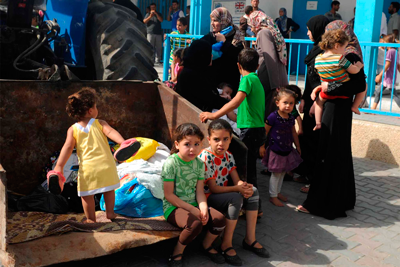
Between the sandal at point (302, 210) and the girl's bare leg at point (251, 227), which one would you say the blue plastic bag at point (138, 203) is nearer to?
the girl's bare leg at point (251, 227)

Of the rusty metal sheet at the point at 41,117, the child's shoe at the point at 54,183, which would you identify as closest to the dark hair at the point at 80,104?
the child's shoe at the point at 54,183

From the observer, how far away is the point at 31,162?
14.5 ft

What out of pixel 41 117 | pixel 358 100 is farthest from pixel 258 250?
pixel 41 117

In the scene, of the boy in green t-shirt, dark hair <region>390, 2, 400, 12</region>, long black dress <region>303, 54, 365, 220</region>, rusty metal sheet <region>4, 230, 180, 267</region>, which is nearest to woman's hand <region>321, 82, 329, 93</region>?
long black dress <region>303, 54, 365, 220</region>

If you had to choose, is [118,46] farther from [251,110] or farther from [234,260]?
[234,260]

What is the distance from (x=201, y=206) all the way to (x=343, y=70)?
189 cm

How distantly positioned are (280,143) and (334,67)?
2.90 feet

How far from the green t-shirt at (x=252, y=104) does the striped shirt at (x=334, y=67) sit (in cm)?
61

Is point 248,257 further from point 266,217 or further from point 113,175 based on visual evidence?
point 113,175

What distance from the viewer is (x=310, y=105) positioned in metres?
5.42

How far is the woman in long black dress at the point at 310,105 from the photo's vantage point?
5199mm

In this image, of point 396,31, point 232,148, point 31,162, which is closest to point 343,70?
point 232,148

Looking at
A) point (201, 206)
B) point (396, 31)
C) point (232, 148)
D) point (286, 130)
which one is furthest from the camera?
point (396, 31)

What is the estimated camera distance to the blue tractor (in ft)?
16.2
